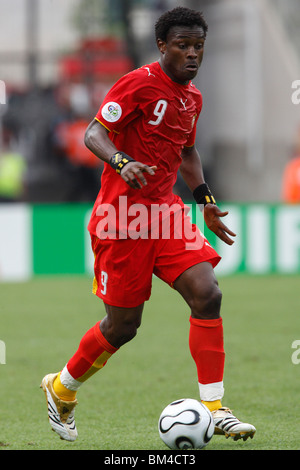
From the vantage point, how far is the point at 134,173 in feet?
13.2

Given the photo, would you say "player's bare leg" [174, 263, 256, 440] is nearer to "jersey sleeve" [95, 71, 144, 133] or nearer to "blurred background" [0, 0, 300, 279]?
"jersey sleeve" [95, 71, 144, 133]

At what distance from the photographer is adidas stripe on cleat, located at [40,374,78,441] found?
4.55 m

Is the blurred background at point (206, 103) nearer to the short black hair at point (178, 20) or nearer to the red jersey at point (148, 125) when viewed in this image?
the red jersey at point (148, 125)

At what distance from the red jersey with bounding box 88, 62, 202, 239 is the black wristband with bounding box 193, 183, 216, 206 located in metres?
0.26

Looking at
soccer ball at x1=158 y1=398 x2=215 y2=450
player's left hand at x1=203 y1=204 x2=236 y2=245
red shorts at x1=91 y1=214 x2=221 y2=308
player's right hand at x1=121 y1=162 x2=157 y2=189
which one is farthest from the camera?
player's left hand at x1=203 y1=204 x2=236 y2=245

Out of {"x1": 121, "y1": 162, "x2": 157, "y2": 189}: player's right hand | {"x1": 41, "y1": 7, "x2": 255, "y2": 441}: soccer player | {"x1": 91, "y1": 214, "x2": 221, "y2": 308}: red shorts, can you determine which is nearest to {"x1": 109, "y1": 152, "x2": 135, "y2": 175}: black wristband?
{"x1": 121, "y1": 162, "x2": 157, "y2": 189}: player's right hand

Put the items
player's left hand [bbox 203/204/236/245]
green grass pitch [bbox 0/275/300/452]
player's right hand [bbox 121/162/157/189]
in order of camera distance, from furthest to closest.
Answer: player's left hand [bbox 203/204/236/245]
green grass pitch [bbox 0/275/300/452]
player's right hand [bbox 121/162/157/189]

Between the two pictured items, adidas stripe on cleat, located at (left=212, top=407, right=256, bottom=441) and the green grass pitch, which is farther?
the green grass pitch

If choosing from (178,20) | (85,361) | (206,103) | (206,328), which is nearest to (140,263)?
(206,328)

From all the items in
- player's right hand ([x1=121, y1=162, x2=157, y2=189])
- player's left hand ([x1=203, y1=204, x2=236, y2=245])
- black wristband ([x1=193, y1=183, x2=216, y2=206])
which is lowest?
player's left hand ([x1=203, y1=204, x2=236, y2=245])

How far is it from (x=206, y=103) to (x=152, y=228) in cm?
1572

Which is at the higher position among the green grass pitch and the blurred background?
the blurred background

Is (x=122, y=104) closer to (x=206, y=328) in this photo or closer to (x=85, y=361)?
(x=206, y=328)
